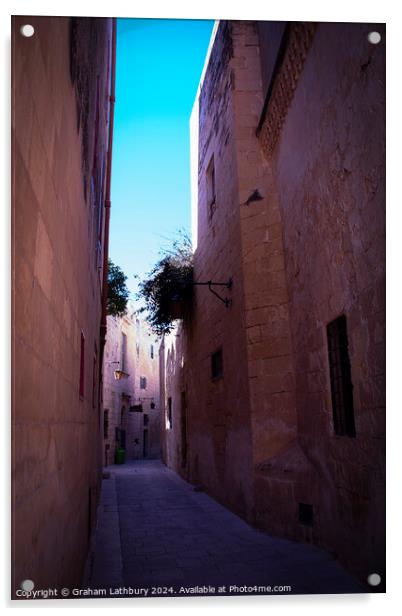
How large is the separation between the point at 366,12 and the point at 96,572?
15.5 feet

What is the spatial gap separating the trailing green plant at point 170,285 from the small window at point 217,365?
228cm

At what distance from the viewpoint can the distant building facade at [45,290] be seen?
6.03ft

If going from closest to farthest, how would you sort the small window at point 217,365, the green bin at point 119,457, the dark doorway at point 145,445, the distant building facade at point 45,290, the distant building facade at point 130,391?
the distant building facade at point 45,290 < the small window at point 217,365 < the distant building facade at point 130,391 < the green bin at point 119,457 < the dark doorway at point 145,445

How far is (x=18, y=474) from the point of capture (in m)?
1.83

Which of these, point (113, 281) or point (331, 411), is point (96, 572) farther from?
point (113, 281)

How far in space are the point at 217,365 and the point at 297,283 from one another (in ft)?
10.8

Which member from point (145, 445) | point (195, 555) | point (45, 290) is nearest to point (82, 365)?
point (195, 555)

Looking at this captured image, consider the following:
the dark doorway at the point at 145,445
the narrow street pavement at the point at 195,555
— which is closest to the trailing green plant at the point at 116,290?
the narrow street pavement at the point at 195,555

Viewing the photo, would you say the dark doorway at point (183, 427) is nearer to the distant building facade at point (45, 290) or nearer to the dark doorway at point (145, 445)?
the distant building facade at point (45, 290)

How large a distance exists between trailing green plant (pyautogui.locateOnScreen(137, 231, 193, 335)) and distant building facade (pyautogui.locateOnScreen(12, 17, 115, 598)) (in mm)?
7050

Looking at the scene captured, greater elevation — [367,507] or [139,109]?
[139,109]

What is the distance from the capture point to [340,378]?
462 cm

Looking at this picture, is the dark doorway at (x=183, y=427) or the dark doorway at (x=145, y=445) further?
the dark doorway at (x=145, y=445)
